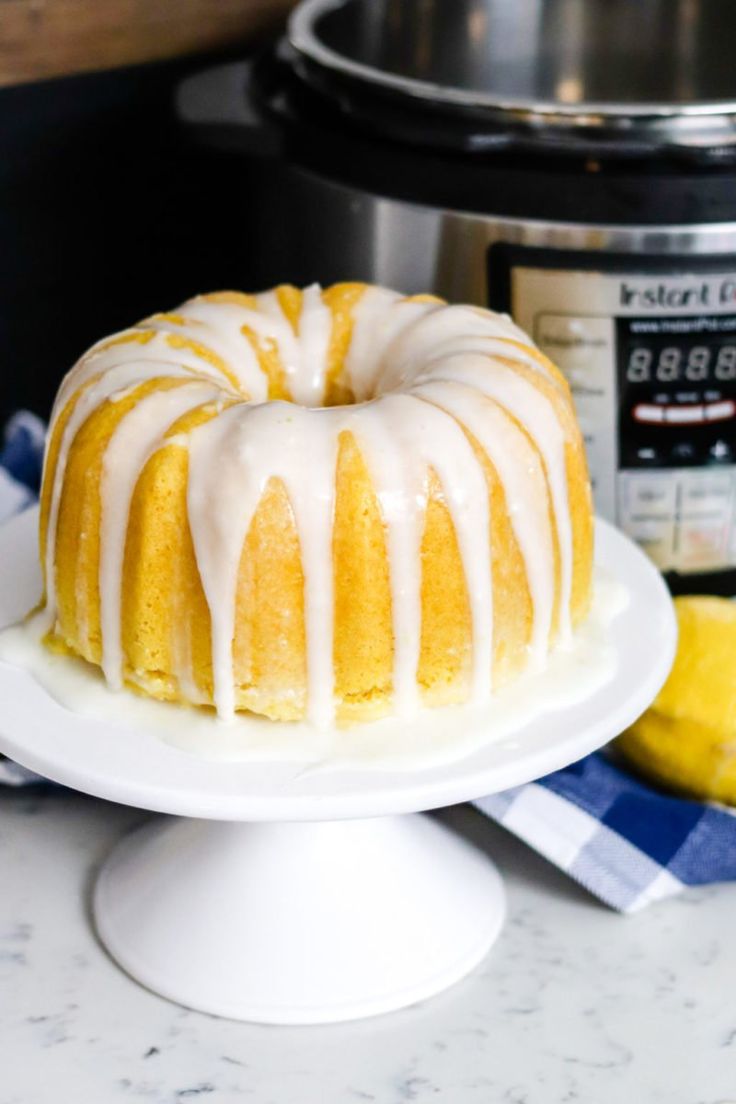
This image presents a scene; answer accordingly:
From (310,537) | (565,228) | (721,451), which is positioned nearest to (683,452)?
(721,451)

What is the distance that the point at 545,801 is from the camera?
0.97 metres

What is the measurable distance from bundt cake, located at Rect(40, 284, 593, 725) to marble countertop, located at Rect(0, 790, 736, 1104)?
190 mm

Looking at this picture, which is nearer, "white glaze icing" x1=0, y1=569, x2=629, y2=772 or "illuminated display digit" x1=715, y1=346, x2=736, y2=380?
"white glaze icing" x1=0, y1=569, x2=629, y2=772

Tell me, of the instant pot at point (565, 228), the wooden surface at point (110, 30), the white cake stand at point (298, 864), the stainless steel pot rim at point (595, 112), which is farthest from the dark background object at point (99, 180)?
the white cake stand at point (298, 864)

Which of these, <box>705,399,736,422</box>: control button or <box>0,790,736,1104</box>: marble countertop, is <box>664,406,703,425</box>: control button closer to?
<box>705,399,736,422</box>: control button

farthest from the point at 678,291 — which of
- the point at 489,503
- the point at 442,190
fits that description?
the point at 489,503

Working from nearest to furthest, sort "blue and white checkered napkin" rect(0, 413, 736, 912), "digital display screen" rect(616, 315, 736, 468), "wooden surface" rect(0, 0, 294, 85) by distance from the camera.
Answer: "blue and white checkered napkin" rect(0, 413, 736, 912), "digital display screen" rect(616, 315, 736, 468), "wooden surface" rect(0, 0, 294, 85)

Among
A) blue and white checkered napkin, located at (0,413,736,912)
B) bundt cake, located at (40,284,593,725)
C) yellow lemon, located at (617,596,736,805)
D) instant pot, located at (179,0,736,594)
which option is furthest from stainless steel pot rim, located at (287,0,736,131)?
blue and white checkered napkin, located at (0,413,736,912)

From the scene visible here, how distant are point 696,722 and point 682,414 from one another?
0.24 m

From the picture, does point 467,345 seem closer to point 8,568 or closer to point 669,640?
point 669,640

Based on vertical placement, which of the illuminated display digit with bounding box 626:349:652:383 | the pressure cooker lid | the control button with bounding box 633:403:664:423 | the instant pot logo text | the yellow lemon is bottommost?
the yellow lemon

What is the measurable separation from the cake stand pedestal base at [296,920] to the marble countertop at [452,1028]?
0.05 ft

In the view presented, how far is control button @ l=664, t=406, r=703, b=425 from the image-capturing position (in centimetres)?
108

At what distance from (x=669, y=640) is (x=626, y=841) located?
0.49 ft
